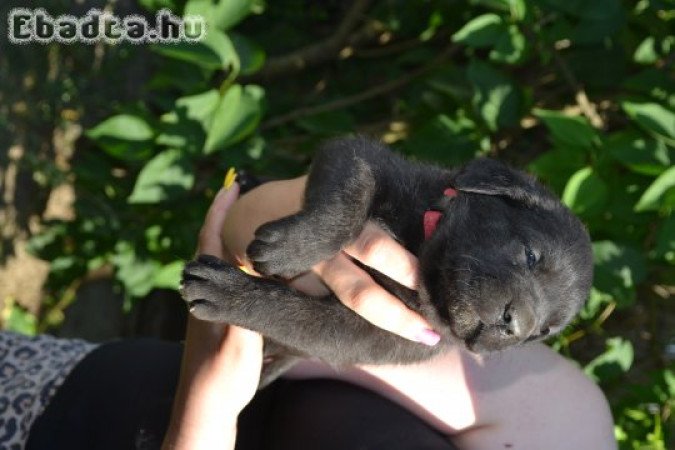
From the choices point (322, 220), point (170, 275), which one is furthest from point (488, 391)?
point (170, 275)

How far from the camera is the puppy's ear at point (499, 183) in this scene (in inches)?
62.2

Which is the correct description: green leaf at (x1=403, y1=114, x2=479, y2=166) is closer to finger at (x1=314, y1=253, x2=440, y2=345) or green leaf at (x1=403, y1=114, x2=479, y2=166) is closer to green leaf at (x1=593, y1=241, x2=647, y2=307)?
green leaf at (x1=593, y1=241, x2=647, y2=307)

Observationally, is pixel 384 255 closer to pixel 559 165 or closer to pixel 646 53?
pixel 559 165

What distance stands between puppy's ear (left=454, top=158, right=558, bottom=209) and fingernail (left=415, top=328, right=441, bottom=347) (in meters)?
0.27

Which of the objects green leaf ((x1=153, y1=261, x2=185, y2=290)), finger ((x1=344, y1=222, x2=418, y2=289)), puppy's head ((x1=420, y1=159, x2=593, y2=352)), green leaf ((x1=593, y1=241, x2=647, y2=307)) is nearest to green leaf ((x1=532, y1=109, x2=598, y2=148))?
green leaf ((x1=593, y1=241, x2=647, y2=307))

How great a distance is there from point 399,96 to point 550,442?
1751 millimetres

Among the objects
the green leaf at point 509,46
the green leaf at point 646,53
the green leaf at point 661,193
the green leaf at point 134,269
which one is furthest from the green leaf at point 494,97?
the green leaf at point 134,269

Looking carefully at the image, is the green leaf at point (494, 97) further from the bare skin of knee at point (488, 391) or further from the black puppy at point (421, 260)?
the bare skin of knee at point (488, 391)

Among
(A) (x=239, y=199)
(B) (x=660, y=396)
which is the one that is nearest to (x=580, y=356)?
(B) (x=660, y=396)

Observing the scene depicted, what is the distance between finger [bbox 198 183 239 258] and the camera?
1732 mm

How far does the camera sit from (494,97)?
7.30ft

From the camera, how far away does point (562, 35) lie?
85.1 inches

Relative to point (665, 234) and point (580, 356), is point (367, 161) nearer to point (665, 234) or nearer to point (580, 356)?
point (665, 234)

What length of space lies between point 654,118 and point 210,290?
3.59ft
